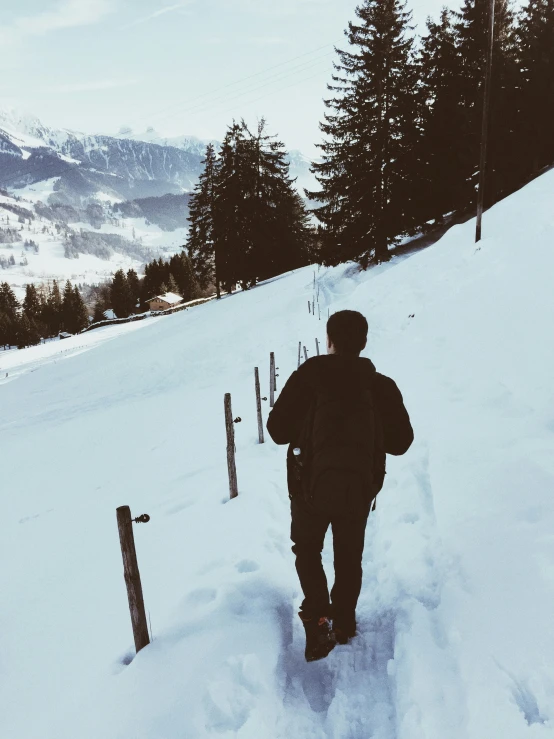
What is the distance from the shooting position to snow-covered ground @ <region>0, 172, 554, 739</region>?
9.20 ft

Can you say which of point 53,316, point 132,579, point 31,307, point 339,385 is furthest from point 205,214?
point 31,307

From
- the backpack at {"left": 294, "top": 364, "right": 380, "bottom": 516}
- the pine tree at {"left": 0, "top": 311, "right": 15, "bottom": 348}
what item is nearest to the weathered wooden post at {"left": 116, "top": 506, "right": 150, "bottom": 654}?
the backpack at {"left": 294, "top": 364, "right": 380, "bottom": 516}

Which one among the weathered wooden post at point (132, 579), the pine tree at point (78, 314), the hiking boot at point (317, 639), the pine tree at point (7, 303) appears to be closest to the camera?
the hiking boot at point (317, 639)

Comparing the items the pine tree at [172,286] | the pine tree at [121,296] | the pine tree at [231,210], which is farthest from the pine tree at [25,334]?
the pine tree at [231,210]

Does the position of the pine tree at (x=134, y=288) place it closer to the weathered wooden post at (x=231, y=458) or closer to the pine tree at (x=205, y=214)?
the pine tree at (x=205, y=214)

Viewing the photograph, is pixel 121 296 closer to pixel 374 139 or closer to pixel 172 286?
pixel 172 286

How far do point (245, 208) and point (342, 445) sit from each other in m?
35.9

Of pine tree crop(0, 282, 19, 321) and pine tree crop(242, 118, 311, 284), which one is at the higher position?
pine tree crop(242, 118, 311, 284)

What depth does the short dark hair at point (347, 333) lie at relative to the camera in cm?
266

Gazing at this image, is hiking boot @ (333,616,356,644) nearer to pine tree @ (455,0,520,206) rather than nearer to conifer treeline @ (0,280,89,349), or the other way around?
pine tree @ (455,0,520,206)

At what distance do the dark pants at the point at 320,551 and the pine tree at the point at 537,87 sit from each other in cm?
2773

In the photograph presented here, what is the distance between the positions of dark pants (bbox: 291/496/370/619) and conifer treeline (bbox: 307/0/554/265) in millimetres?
22297

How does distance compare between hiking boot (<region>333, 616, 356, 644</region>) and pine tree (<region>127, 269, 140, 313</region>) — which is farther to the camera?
pine tree (<region>127, 269, 140, 313</region>)

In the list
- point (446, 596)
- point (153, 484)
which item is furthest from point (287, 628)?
point (153, 484)
